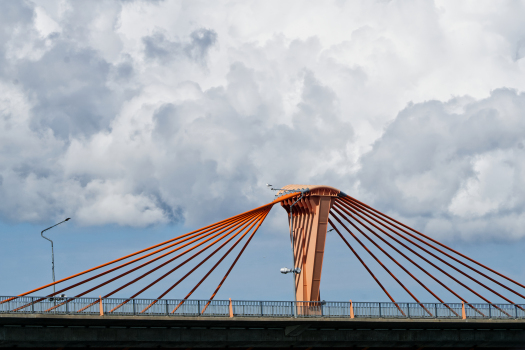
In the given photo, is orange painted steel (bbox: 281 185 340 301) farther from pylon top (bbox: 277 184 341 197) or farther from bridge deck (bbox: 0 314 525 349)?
bridge deck (bbox: 0 314 525 349)

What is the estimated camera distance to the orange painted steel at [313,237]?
191ft

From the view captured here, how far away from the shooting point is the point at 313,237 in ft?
191

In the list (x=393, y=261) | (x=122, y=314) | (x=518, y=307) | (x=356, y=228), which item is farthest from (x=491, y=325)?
(x=122, y=314)

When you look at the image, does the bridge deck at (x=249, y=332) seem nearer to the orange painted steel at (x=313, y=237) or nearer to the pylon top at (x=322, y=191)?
the orange painted steel at (x=313, y=237)

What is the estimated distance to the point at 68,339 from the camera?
4928cm

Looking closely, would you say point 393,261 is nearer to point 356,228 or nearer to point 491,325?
point 356,228

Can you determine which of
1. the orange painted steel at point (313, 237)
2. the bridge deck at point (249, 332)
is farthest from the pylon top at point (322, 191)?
the bridge deck at point (249, 332)

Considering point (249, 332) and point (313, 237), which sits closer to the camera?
point (249, 332)

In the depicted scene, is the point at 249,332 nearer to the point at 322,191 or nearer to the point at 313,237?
the point at 313,237

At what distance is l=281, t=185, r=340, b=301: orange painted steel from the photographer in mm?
58125

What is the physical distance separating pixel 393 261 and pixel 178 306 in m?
17.6

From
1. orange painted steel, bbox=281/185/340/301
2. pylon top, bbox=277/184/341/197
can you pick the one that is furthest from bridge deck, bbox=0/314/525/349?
pylon top, bbox=277/184/341/197

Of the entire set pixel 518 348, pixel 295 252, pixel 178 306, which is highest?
pixel 295 252

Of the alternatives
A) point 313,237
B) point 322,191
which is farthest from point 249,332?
point 322,191
